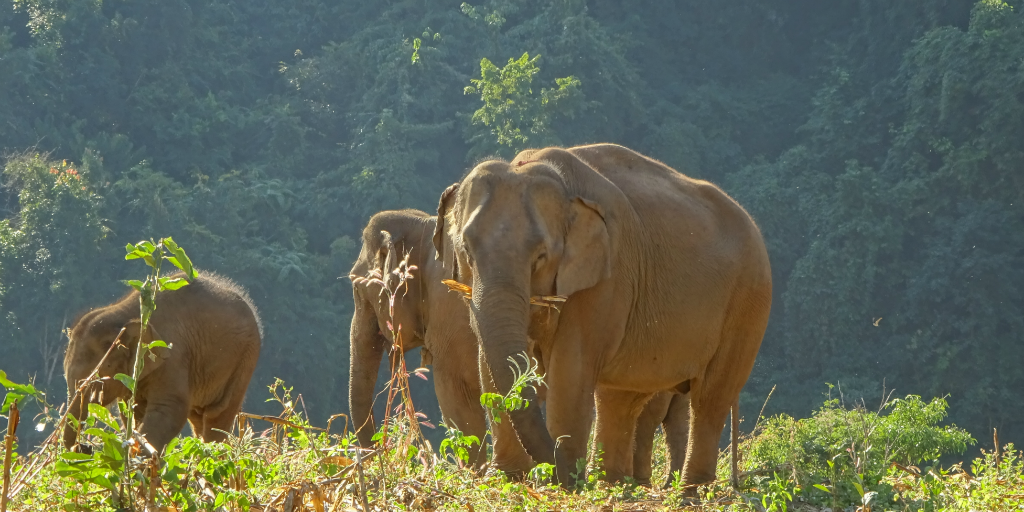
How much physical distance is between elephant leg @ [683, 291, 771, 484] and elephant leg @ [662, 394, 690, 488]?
0.91 meters

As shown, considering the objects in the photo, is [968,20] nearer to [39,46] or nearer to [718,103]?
[718,103]

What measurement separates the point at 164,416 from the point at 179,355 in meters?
0.31

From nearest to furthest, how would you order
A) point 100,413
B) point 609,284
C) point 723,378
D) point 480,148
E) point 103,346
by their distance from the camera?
point 100,413 < point 609,284 < point 723,378 < point 103,346 < point 480,148

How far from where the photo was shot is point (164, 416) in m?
6.11

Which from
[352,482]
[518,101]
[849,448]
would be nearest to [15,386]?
[352,482]

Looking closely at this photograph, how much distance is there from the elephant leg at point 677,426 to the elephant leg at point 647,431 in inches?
1.6

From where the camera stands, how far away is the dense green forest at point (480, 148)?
20.3 meters

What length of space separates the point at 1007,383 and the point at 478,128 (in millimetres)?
10458

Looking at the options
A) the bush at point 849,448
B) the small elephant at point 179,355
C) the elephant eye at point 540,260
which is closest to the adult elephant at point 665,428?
the bush at point 849,448

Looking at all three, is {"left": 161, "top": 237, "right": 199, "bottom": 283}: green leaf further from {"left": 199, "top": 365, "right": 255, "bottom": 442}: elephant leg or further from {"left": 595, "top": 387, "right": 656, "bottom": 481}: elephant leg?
{"left": 199, "top": 365, "right": 255, "bottom": 442}: elephant leg

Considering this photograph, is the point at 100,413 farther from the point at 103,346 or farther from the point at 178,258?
the point at 103,346

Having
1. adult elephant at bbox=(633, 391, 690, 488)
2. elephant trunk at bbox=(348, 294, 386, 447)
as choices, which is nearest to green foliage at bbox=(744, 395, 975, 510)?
adult elephant at bbox=(633, 391, 690, 488)

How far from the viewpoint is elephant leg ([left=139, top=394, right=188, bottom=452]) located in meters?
6.04

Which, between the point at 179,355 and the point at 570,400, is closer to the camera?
the point at 570,400
